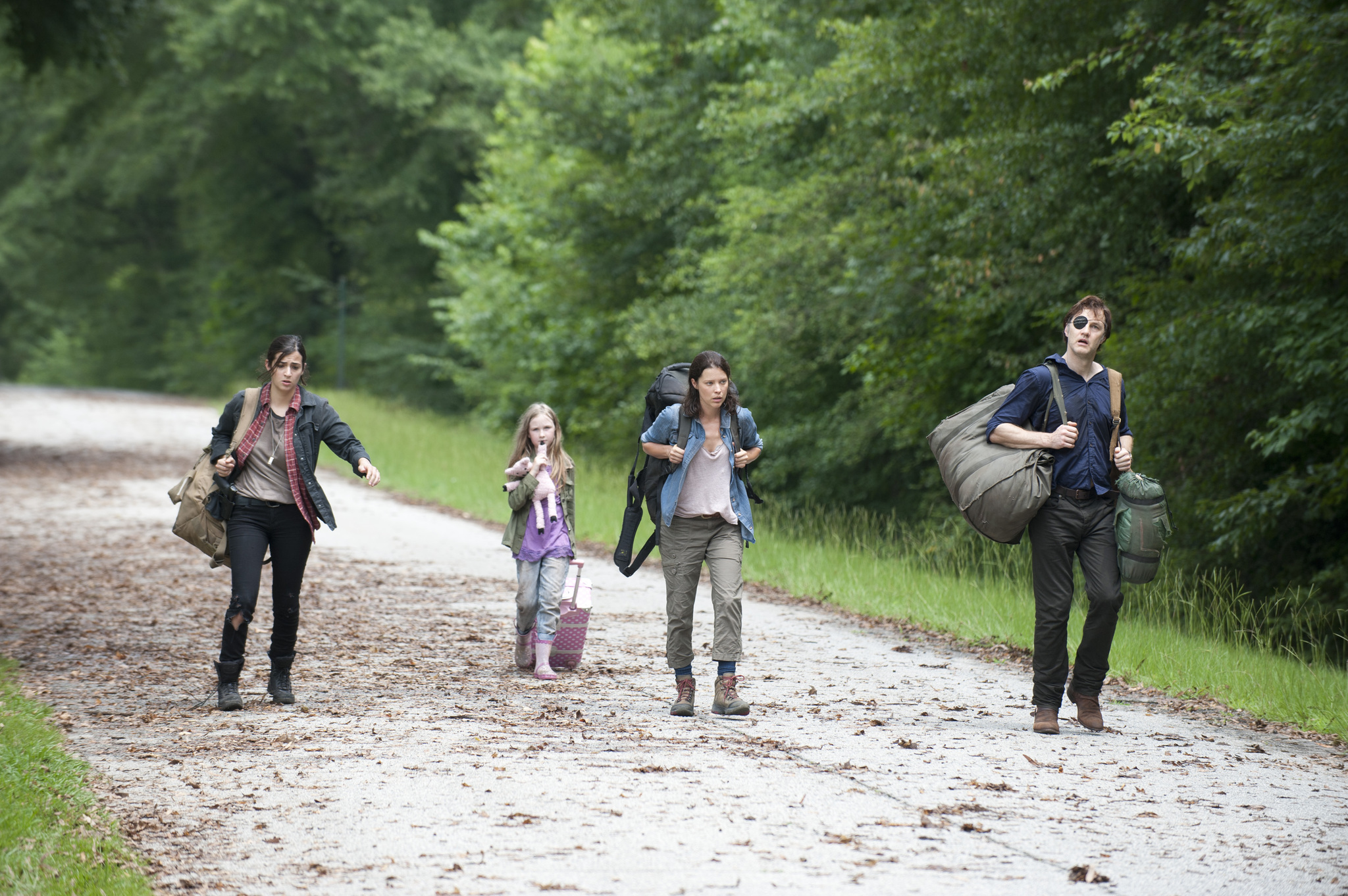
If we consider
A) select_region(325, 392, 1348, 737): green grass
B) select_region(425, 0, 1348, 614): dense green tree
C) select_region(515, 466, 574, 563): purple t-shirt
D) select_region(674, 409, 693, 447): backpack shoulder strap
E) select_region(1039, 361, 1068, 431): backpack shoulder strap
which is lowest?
select_region(325, 392, 1348, 737): green grass

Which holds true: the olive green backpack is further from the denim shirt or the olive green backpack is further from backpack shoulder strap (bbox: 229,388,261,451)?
the denim shirt

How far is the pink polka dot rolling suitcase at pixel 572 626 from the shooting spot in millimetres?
7797

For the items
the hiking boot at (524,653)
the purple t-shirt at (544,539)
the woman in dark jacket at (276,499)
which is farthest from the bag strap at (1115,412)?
the woman in dark jacket at (276,499)

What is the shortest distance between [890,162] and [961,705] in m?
10.2

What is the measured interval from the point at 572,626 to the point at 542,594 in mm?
261

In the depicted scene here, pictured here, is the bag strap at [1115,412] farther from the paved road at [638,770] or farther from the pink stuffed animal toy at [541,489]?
the pink stuffed animal toy at [541,489]

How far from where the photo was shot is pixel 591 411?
88.8 ft

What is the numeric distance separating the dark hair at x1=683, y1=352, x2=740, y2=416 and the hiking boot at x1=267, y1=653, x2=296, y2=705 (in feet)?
7.93

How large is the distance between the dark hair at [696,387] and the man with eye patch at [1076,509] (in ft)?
4.29

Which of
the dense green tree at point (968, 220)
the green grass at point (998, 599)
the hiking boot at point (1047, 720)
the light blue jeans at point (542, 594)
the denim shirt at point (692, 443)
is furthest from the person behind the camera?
the dense green tree at point (968, 220)

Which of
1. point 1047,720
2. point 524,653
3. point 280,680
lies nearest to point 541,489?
point 524,653


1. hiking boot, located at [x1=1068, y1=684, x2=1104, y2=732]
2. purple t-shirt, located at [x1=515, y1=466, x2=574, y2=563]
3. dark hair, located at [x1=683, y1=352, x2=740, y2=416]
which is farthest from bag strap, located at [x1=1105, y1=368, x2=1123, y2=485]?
purple t-shirt, located at [x1=515, y1=466, x2=574, y2=563]

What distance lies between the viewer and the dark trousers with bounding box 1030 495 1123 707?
20.4 feet

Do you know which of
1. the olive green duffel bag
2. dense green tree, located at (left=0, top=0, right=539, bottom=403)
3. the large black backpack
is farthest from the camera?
dense green tree, located at (left=0, top=0, right=539, bottom=403)
